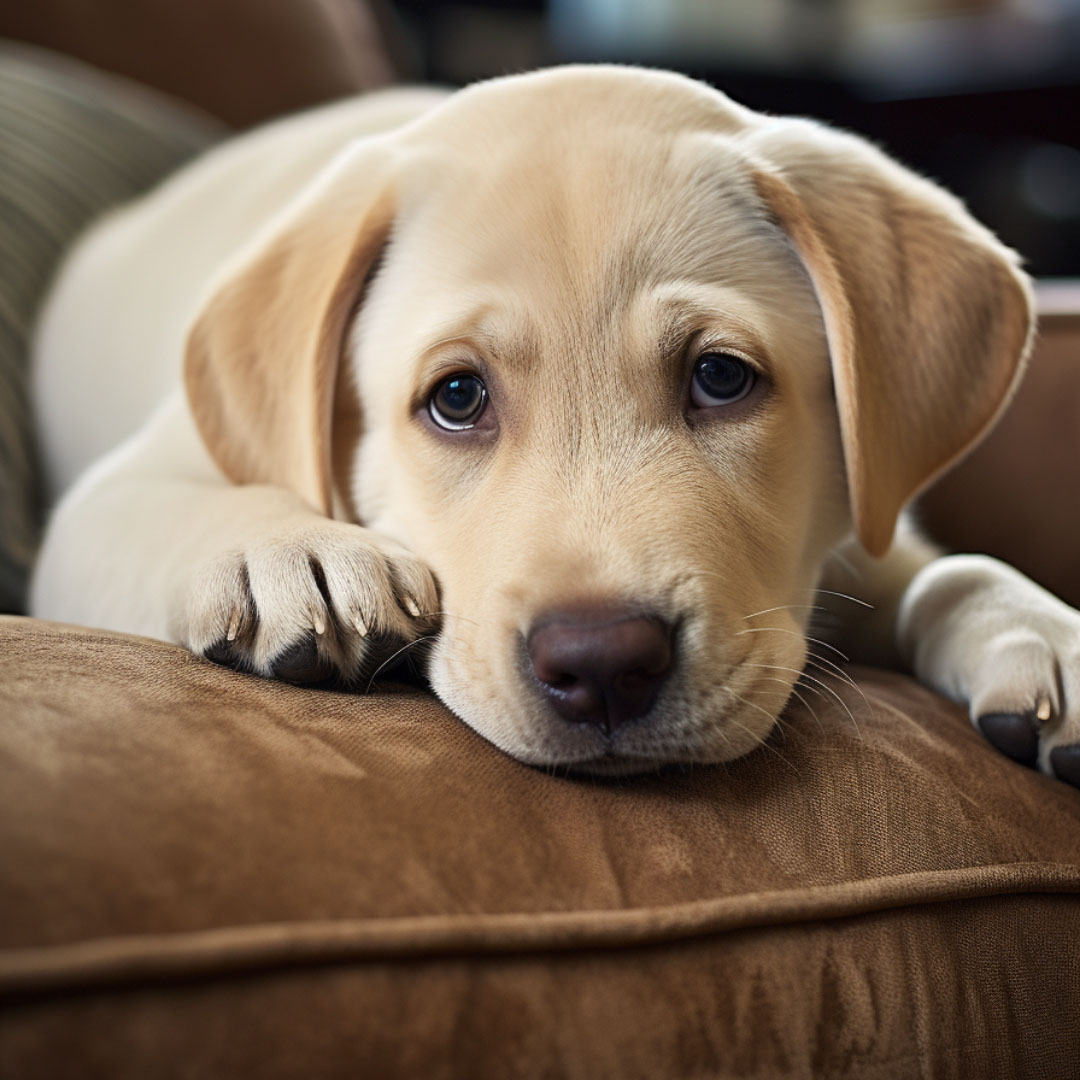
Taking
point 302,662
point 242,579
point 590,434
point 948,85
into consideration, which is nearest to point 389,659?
point 302,662

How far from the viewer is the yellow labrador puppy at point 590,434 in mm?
1538

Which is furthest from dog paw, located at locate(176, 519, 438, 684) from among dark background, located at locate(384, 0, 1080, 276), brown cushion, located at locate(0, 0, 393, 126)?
dark background, located at locate(384, 0, 1080, 276)

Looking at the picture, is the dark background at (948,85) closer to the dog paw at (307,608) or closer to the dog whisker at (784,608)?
the dog whisker at (784,608)

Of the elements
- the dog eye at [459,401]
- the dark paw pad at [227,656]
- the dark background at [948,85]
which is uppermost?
the dog eye at [459,401]

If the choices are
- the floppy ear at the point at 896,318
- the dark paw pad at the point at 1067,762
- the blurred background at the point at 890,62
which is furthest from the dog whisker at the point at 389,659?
the blurred background at the point at 890,62

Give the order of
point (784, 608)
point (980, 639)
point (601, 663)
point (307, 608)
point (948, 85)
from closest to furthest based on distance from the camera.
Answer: point (601, 663)
point (307, 608)
point (784, 608)
point (980, 639)
point (948, 85)

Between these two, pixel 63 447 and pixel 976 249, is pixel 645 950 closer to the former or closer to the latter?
pixel 976 249

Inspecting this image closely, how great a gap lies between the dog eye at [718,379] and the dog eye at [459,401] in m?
0.34

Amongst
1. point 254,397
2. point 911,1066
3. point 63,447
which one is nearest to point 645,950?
point 911,1066

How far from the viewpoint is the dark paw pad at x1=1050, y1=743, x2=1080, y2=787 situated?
5.40 ft

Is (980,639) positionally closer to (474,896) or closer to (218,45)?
(474,896)

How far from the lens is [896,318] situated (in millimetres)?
1916

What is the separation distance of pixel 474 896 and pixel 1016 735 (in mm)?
932

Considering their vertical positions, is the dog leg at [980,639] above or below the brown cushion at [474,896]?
below
